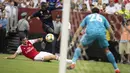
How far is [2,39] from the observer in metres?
16.2

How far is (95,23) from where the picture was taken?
10.2m

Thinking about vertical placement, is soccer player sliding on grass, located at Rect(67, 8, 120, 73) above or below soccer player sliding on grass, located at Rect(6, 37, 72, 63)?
above

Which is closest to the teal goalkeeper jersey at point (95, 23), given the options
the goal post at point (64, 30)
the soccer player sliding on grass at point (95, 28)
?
the soccer player sliding on grass at point (95, 28)

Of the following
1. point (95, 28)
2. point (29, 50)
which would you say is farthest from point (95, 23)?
point (29, 50)

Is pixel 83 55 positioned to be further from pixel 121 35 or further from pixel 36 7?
A: pixel 36 7

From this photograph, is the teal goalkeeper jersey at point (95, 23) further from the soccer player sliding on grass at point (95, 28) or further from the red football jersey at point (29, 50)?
the red football jersey at point (29, 50)

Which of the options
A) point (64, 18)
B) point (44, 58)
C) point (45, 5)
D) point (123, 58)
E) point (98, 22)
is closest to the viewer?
point (64, 18)

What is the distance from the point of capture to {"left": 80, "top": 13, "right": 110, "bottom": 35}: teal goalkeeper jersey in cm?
1012

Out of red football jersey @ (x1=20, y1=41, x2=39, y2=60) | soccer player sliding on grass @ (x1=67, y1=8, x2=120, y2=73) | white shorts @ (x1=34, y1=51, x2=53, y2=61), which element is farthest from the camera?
white shorts @ (x1=34, y1=51, x2=53, y2=61)

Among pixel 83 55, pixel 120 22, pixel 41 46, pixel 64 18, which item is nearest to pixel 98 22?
pixel 120 22

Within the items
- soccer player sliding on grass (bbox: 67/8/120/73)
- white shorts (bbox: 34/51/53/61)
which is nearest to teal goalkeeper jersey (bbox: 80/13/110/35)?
soccer player sliding on grass (bbox: 67/8/120/73)

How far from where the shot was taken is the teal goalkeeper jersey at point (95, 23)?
10.1m

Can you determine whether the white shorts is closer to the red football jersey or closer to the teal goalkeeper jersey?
the red football jersey

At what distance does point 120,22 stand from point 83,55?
68.0 inches
